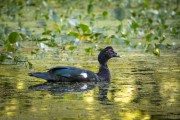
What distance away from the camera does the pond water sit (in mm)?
7312

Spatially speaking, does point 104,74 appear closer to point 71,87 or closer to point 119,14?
point 71,87

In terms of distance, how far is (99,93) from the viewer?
878cm

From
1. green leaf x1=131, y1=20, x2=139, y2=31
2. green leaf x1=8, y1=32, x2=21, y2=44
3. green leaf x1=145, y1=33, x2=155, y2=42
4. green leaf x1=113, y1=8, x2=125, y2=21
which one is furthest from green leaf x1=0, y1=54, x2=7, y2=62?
green leaf x1=113, y1=8, x2=125, y2=21

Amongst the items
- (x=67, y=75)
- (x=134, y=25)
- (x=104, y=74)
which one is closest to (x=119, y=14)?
(x=134, y=25)

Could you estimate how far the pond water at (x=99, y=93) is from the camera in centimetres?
731

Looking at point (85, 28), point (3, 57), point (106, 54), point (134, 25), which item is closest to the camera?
point (106, 54)

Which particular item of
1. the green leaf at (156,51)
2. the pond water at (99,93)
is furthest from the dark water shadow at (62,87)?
the green leaf at (156,51)

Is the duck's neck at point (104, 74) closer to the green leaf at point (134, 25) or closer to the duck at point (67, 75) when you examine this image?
the duck at point (67, 75)

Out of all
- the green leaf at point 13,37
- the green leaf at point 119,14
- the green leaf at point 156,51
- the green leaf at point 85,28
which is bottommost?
the green leaf at point 156,51

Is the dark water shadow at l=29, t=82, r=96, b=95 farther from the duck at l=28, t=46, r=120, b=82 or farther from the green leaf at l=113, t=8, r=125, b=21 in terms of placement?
the green leaf at l=113, t=8, r=125, b=21

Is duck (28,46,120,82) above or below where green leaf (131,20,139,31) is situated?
below

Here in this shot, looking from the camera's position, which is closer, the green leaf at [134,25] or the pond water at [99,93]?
the pond water at [99,93]

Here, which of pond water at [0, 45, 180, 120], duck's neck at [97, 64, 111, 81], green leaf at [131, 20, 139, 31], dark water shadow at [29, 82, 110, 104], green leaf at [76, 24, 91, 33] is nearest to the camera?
pond water at [0, 45, 180, 120]

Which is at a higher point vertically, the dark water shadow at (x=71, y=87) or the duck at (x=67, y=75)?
the duck at (x=67, y=75)
